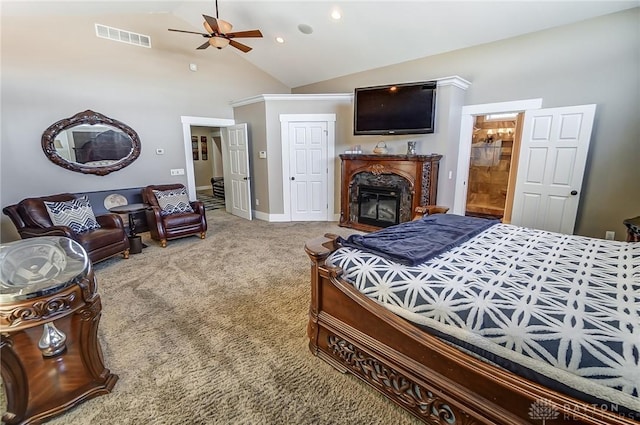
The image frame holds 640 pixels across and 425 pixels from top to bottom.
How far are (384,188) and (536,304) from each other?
3809 mm

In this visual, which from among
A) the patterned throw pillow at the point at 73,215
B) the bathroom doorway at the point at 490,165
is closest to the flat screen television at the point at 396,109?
the bathroom doorway at the point at 490,165

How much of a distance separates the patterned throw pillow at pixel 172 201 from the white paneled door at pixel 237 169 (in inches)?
55.9

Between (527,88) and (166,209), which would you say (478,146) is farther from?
(166,209)

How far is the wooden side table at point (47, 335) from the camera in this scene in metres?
1.44

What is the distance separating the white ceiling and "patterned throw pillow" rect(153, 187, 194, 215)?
2799 millimetres

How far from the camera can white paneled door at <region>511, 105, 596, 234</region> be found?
3.71 m

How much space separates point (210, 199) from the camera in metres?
8.67

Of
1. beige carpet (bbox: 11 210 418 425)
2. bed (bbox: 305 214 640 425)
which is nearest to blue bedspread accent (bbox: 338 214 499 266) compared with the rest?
bed (bbox: 305 214 640 425)

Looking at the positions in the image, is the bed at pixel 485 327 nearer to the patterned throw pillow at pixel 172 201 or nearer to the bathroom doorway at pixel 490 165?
the patterned throw pillow at pixel 172 201

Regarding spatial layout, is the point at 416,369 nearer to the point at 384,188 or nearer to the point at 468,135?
the point at 384,188

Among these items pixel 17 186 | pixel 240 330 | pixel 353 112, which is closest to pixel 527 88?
pixel 353 112

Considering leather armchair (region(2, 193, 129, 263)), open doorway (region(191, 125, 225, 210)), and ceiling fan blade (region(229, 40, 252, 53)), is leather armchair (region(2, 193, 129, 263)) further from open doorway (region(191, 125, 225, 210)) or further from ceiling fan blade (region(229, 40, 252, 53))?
open doorway (region(191, 125, 225, 210))

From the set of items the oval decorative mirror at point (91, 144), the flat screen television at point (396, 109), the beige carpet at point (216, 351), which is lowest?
the beige carpet at point (216, 351)

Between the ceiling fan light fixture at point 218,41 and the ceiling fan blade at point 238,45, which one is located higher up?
the ceiling fan blade at point 238,45
